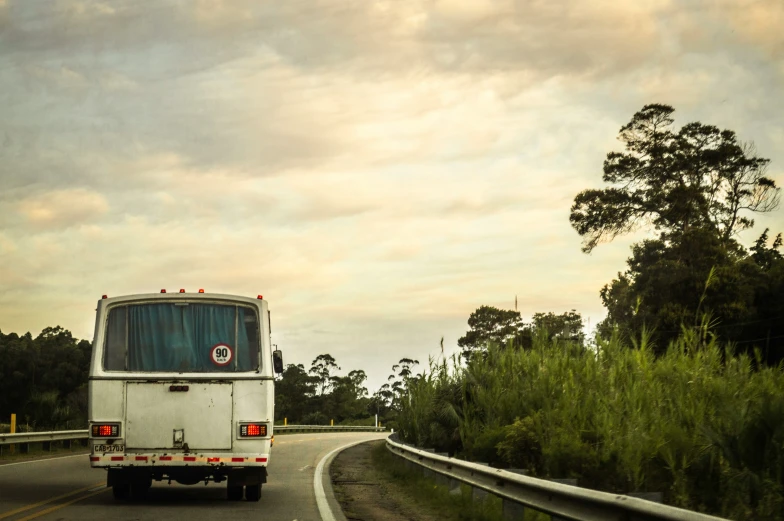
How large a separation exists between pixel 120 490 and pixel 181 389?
2.08 meters

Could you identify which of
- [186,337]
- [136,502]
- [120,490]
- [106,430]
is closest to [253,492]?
[136,502]

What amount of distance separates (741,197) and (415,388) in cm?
3242

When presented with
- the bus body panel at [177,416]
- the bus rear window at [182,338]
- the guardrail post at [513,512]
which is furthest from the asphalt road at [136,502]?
the guardrail post at [513,512]

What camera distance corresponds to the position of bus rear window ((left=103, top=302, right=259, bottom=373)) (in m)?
13.8

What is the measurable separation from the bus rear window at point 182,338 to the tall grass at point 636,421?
4374 millimetres

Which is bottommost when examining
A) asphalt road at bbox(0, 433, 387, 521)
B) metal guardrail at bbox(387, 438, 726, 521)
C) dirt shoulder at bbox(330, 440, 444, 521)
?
dirt shoulder at bbox(330, 440, 444, 521)

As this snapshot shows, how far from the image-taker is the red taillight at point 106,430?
13258 millimetres

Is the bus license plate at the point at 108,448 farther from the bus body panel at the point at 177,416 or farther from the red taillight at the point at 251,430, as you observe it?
the red taillight at the point at 251,430

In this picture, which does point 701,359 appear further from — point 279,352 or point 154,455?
point 154,455

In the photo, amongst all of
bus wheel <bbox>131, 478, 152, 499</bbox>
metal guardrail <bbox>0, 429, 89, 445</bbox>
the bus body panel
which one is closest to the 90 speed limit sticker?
the bus body panel

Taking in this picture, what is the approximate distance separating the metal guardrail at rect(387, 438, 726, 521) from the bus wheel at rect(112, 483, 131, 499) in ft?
16.4

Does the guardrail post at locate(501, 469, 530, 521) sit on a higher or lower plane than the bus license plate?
lower

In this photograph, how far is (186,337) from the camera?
14.0 metres

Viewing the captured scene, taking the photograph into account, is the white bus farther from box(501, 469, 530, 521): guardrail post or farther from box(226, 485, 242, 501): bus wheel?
box(501, 469, 530, 521): guardrail post
